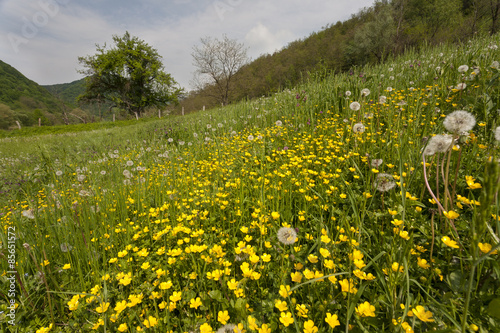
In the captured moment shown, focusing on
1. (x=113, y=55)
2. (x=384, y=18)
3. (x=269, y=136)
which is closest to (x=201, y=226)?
(x=269, y=136)

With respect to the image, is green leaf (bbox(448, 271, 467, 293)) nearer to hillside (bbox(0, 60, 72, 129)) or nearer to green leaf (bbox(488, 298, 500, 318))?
green leaf (bbox(488, 298, 500, 318))

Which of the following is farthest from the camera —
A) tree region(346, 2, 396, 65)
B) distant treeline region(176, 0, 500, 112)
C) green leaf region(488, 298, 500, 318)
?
tree region(346, 2, 396, 65)

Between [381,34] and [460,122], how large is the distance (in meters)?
47.9

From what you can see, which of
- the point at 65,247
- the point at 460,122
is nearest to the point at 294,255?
the point at 460,122

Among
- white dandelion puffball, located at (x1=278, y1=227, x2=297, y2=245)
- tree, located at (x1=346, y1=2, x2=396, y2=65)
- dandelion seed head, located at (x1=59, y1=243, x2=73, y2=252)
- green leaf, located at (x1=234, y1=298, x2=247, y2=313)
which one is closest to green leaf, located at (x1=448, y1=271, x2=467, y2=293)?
white dandelion puffball, located at (x1=278, y1=227, x2=297, y2=245)

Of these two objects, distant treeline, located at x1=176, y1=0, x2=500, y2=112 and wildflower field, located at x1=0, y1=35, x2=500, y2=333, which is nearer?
wildflower field, located at x1=0, y1=35, x2=500, y2=333

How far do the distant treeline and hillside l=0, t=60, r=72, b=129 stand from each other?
45142mm

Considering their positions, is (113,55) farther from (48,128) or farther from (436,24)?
(436,24)

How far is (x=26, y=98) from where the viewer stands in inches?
2992

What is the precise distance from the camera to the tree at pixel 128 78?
122 feet

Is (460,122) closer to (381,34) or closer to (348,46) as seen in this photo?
(381,34)

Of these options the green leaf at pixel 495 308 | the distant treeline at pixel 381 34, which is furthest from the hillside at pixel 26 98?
the green leaf at pixel 495 308

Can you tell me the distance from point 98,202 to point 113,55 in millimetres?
46363

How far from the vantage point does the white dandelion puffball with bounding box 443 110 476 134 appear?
1607 mm
